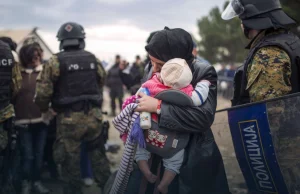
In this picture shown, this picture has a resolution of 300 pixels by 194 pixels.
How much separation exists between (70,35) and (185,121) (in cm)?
242

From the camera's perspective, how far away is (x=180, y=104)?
2162mm

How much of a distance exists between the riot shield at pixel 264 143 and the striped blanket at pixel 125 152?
1.82 ft

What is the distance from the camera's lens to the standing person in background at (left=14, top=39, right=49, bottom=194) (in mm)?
4309

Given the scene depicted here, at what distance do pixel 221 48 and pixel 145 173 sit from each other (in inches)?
1965

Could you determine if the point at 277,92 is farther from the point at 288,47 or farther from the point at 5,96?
the point at 5,96

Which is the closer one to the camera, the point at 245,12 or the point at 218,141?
the point at 218,141

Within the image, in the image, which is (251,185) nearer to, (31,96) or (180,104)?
(180,104)

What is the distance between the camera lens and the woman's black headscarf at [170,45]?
224 cm

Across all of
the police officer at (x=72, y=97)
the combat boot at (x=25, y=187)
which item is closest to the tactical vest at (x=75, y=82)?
the police officer at (x=72, y=97)

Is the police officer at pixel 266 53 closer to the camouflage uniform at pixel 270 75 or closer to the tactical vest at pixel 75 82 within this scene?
the camouflage uniform at pixel 270 75

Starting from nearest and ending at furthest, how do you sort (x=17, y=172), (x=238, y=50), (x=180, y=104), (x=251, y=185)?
(x=180, y=104) < (x=251, y=185) < (x=17, y=172) < (x=238, y=50)

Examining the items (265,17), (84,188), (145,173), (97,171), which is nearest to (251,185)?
(145,173)

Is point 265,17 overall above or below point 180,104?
above

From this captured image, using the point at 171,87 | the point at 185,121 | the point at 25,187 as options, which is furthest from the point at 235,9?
the point at 25,187
